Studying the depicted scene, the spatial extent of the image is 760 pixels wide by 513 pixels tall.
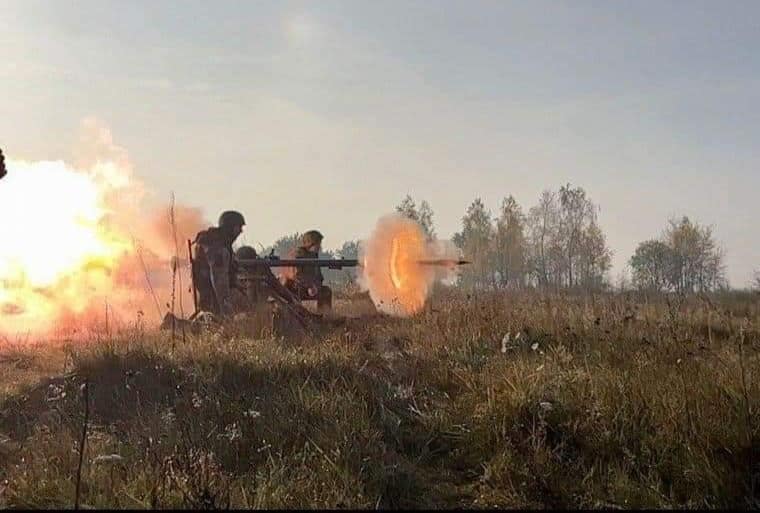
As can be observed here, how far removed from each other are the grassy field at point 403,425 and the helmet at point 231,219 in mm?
7106

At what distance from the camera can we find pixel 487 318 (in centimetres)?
1072

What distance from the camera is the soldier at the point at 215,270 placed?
15.9 m

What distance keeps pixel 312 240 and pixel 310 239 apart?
0.06 m

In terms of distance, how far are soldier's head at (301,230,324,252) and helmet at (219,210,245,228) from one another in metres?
3.74

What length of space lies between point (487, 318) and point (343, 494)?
238 inches

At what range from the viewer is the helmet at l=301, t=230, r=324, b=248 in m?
20.7

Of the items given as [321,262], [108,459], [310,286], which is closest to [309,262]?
[321,262]

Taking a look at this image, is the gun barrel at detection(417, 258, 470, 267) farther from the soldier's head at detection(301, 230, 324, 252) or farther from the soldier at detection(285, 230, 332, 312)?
the soldier's head at detection(301, 230, 324, 252)

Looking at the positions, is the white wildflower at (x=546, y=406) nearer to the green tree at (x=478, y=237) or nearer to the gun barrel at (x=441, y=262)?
the gun barrel at (x=441, y=262)

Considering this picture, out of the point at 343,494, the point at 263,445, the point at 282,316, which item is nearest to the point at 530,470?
the point at 343,494

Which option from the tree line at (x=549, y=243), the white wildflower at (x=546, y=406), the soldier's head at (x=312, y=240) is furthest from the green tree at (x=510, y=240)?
the white wildflower at (x=546, y=406)

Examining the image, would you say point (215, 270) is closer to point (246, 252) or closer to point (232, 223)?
point (232, 223)

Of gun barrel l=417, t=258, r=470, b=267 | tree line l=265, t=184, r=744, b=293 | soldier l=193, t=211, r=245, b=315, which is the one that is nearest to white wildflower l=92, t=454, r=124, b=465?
soldier l=193, t=211, r=245, b=315

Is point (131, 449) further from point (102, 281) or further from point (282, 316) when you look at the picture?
point (102, 281)
